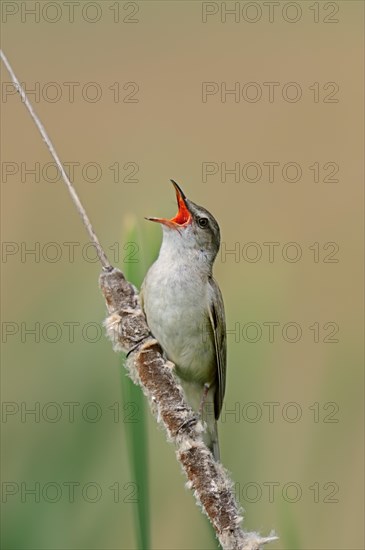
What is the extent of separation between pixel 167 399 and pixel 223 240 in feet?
8.54

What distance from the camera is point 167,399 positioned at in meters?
2.05

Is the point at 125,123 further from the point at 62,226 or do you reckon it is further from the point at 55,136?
the point at 62,226

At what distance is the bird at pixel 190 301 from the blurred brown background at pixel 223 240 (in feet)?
0.34

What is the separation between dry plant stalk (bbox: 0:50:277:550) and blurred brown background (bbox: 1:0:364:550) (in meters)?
0.06

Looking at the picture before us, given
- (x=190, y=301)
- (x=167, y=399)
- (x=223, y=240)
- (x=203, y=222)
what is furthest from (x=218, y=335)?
(x=223, y=240)

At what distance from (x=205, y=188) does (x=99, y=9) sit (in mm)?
2890

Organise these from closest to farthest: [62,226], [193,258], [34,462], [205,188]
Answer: [34,462] → [193,258] → [62,226] → [205,188]

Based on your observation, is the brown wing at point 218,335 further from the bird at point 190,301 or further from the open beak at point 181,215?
the open beak at point 181,215

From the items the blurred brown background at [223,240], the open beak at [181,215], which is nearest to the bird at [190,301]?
the open beak at [181,215]

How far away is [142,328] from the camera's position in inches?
89.4

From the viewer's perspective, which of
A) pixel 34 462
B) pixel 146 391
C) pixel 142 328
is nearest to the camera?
pixel 34 462

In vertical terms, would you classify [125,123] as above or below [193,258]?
above

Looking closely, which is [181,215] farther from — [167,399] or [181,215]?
[167,399]

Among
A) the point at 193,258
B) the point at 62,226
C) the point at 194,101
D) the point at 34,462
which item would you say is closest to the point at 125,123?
the point at 194,101
